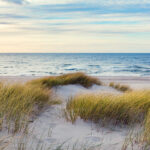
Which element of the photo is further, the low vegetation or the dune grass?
the dune grass

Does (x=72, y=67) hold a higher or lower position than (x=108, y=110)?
lower

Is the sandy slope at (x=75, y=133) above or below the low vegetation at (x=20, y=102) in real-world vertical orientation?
below

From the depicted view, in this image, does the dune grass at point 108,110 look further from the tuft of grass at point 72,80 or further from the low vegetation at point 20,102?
the tuft of grass at point 72,80

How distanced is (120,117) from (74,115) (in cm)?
84

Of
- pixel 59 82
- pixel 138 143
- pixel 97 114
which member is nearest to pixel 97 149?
pixel 138 143

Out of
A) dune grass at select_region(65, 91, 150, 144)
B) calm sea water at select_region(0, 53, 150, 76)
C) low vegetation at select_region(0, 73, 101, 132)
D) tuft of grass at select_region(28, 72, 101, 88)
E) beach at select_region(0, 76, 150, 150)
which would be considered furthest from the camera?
calm sea water at select_region(0, 53, 150, 76)

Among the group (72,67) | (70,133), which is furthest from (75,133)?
(72,67)

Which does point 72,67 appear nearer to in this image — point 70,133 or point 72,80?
point 72,80

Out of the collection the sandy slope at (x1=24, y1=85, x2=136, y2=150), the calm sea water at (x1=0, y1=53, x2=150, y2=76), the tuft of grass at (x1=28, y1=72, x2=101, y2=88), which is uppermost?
the tuft of grass at (x1=28, y1=72, x2=101, y2=88)

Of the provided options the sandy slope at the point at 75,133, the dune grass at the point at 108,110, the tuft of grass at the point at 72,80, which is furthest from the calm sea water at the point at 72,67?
the sandy slope at the point at 75,133

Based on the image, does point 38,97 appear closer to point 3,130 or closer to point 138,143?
point 3,130

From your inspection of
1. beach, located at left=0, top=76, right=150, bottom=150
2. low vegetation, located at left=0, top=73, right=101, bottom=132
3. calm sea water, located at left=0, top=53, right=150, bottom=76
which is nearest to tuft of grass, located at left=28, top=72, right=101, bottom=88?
low vegetation, located at left=0, top=73, right=101, bottom=132

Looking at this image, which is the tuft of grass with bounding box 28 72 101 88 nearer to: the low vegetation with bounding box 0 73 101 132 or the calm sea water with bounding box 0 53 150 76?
the low vegetation with bounding box 0 73 101 132

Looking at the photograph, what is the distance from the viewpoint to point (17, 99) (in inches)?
163
